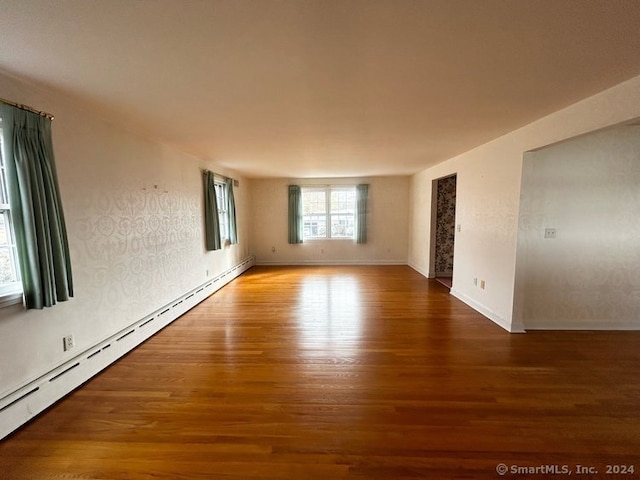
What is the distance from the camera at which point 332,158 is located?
4551 mm

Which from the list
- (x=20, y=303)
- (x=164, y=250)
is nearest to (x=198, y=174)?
(x=164, y=250)

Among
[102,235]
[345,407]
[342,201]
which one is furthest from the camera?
[342,201]

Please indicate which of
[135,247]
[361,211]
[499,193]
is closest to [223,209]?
[135,247]

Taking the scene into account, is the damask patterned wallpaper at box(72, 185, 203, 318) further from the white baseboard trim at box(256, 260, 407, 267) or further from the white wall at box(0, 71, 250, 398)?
the white baseboard trim at box(256, 260, 407, 267)

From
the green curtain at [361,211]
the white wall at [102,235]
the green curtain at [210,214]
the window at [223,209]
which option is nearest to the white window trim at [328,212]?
the green curtain at [361,211]

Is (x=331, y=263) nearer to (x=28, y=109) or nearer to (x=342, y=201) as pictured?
(x=342, y=201)

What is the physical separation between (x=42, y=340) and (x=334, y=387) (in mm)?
2135

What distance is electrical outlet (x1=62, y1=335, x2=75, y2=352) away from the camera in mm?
2125

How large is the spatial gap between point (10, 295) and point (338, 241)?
20.1 feet

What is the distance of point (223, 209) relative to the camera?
18.3 ft

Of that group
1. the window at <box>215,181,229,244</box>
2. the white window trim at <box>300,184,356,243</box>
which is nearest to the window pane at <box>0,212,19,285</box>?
the window at <box>215,181,229,244</box>

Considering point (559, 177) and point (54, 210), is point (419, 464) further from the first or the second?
point (559, 177)

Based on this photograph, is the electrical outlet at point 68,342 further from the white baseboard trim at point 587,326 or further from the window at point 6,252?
the white baseboard trim at point 587,326

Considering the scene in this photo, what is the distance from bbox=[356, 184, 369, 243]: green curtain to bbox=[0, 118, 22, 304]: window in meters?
6.13
